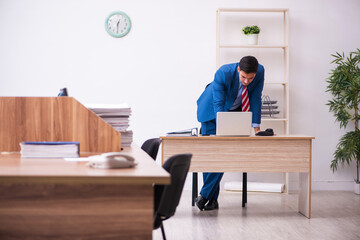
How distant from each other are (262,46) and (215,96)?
5.03 ft

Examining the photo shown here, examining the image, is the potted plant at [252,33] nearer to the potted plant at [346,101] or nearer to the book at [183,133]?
the potted plant at [346,101]

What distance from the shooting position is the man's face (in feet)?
14.2

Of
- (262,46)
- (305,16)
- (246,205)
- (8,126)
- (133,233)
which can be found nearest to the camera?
(133,233)

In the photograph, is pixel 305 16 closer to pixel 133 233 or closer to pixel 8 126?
pixel 8 126

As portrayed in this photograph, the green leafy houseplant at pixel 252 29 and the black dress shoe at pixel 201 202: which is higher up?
the green leafy houseplant at pixel 252 29

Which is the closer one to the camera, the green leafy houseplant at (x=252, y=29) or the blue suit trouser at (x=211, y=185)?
the blue suit trouser at (x=211, y=185)

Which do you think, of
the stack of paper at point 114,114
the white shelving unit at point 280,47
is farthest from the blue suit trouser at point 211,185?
the stack of paper at point 114,114

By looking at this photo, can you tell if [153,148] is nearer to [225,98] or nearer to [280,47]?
[225,98]

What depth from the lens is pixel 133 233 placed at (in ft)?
5.51

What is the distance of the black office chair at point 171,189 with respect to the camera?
2.12 metres

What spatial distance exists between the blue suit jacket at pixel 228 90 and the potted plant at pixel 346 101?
5.44 feet

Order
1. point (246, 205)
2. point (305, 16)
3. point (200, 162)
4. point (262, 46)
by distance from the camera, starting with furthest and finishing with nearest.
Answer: point (305, 16) < point (262, 46) < point (246, 205) < point (200, 162)

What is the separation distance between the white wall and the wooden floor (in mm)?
1166

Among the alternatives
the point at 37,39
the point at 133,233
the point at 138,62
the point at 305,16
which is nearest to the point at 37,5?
the point at 37,39
